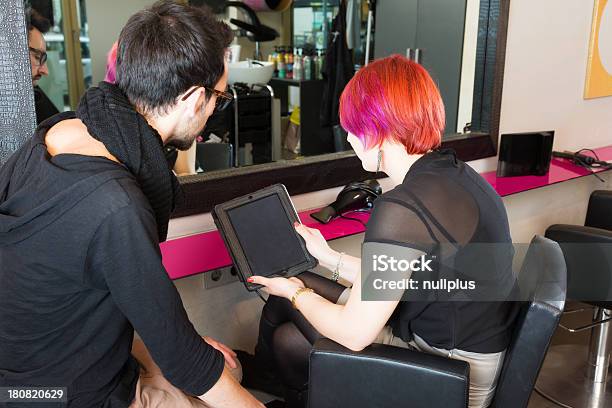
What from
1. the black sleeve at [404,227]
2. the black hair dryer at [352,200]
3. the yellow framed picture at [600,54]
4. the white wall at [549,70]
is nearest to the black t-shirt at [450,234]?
the black sleeve at [404,227]

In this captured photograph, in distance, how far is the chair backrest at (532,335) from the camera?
1199 mm

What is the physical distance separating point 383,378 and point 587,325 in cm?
124

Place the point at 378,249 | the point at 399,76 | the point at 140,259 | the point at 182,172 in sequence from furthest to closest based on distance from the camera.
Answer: the point at 182,172 → the point at 399,76 → the point at 378,249 → the point at 140,259

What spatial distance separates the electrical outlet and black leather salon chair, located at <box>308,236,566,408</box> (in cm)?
70

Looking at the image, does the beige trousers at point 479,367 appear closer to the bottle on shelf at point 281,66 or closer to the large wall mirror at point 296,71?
the large wall mirror at point 296,71

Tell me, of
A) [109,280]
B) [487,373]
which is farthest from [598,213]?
[109,280]

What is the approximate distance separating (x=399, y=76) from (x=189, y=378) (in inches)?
28.3

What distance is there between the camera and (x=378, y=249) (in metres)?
1.12

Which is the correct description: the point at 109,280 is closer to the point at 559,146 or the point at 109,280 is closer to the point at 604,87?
the point at 559,146

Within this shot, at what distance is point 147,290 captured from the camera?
0.90m

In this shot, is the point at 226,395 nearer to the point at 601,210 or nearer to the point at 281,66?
the point at 601,210

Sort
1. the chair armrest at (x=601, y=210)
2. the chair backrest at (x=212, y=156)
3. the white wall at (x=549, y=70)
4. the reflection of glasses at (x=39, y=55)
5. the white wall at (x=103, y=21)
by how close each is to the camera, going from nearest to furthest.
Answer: the reflection of glasses at (x=39, y=55) → the chair backrest at (x=212, y=156) → the chair armrest at (x=601, y=210) → the white wall at (x=549, y=70) → the white wall at (x=103, y=21)

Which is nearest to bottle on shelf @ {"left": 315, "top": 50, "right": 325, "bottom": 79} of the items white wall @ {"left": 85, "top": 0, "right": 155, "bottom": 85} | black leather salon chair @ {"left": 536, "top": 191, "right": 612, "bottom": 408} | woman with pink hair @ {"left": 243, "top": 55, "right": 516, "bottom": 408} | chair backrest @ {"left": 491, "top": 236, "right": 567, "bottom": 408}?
white wall @ {"left": 85, "top": 0, "right": 155, "bottom": 85}

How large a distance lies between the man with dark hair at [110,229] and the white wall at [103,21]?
130 inches
